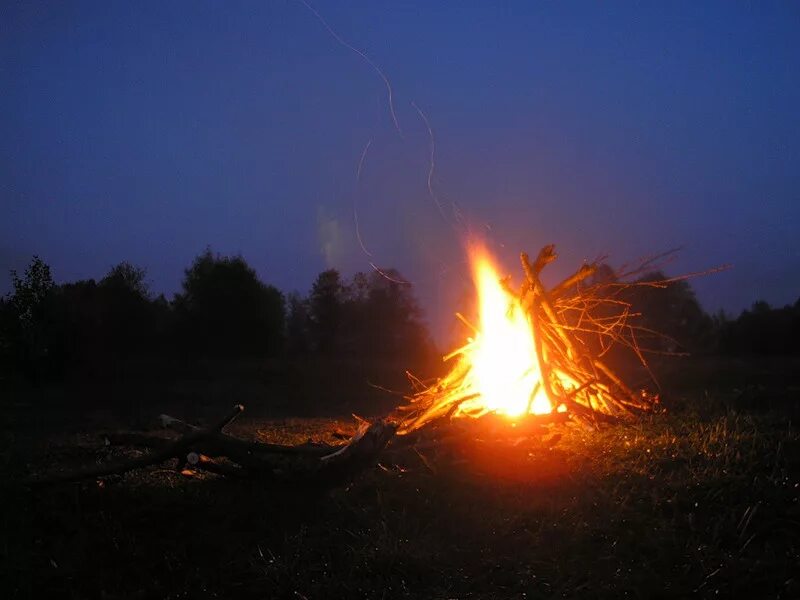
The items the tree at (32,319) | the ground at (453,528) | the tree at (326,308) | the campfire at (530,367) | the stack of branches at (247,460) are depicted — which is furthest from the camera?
the tree at (326,308)

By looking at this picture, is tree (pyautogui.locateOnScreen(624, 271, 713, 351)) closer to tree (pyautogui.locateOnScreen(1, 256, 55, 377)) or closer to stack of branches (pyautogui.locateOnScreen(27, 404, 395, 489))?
tree (pyautogui.locateOnScreen(1, 256, 55, 377))

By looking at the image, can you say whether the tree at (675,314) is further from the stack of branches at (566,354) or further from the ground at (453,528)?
the ground at (453,528)

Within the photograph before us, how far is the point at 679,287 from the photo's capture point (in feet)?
120

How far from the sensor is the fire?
879 centimetres

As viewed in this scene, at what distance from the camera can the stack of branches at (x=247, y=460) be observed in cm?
544

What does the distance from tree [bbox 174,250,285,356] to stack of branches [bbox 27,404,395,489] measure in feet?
78.2

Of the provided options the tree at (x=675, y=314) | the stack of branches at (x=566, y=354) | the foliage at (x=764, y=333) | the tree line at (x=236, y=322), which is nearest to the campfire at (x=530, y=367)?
the stack of branches at (x=566, y=354)


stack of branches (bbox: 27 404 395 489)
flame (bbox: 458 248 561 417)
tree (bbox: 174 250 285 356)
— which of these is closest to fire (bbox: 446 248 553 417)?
flame (bbox: 458 248 561 417)

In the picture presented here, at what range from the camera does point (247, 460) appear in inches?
222

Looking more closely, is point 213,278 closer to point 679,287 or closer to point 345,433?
point 345,433

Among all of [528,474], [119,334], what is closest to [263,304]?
[119,334]

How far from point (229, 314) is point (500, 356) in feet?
72.2

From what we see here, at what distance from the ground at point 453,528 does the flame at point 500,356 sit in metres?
2.30

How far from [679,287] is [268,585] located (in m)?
36.5
